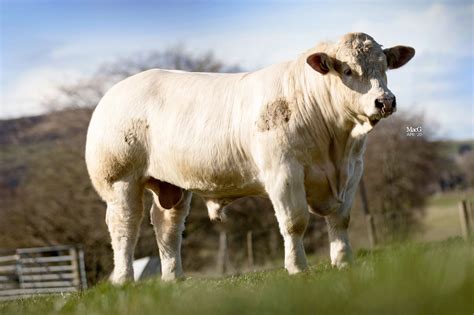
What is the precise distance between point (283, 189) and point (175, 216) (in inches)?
108

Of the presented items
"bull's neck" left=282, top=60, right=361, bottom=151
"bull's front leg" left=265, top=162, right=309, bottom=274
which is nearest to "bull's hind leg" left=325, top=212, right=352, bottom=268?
"bull's front leg" left=265, top=162, right=309, bottom=274

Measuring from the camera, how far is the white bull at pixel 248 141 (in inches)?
335

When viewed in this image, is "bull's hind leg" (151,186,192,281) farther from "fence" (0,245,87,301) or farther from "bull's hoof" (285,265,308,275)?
"fence" (0,245,87,301)

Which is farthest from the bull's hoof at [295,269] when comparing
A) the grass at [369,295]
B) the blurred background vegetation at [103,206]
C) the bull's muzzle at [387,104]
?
the blurred background vegetation at [103,206]

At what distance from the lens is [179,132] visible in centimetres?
968

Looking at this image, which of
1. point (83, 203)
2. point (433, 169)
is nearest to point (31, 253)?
point (83, 203)

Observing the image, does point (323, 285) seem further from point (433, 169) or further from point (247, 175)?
point (433, 169)

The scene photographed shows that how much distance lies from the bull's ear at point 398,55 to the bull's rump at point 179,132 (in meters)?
1.57

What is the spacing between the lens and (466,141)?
388 feet

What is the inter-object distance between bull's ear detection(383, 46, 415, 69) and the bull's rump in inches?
61.7

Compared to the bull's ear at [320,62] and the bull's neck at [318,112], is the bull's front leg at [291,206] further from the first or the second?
the bull's ear at [320,62]

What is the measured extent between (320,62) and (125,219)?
342 cm

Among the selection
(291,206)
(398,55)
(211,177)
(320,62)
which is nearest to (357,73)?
(320,62)

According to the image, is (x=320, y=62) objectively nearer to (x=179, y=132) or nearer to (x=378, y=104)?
(x=378, y=104)
